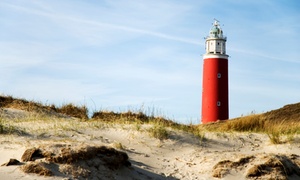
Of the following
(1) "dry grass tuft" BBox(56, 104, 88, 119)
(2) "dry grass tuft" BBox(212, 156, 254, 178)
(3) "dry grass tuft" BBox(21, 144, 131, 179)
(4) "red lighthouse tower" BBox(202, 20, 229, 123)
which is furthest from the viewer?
(4) "red lighthouse tower" BBox(202, 20, 229, 123)

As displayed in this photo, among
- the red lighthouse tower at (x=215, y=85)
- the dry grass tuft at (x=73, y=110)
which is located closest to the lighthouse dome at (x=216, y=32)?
the red lighthouse tower at (x=215, y=85)

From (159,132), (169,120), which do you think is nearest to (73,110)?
(169,120)

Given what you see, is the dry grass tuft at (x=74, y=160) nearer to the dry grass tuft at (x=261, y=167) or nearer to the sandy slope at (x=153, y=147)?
the sandy slope at (x=153, y=147)

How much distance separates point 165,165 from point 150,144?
1.03 meters

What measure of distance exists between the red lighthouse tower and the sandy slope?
71.1 feet

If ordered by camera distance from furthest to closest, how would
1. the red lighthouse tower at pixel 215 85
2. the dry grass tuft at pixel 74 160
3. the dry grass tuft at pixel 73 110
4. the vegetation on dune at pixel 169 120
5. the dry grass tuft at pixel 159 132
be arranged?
the red lighthouse tower at pixel 215 85 → the dry grass tuft at pixel 73 110 → the vegetation on dune at pixel 169 120 → the dry grass tuft at pixel 159 132 → the dry grass tuft at pixel 74 160

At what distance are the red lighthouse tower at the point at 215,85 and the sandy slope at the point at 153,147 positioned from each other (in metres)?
21.7

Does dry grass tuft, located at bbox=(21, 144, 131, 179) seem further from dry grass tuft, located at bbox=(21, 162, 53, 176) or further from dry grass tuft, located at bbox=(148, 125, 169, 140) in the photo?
dry grass tuft, located at bbox=(148, 125, 169, 140)

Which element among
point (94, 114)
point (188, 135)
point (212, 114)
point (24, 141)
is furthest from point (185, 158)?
point (212, 114)

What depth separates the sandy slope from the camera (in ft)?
24.4

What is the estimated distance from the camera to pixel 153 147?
8.99 metres

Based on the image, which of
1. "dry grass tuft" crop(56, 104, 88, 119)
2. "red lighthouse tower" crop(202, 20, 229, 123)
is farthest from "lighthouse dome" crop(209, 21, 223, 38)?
"dry grass tuft" crop(56, 104, 88, 119)

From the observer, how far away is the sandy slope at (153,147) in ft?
24.4

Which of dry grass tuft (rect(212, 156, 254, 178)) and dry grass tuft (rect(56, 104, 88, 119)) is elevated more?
dry grass tuft (rect(56, 104, 88, 119))
